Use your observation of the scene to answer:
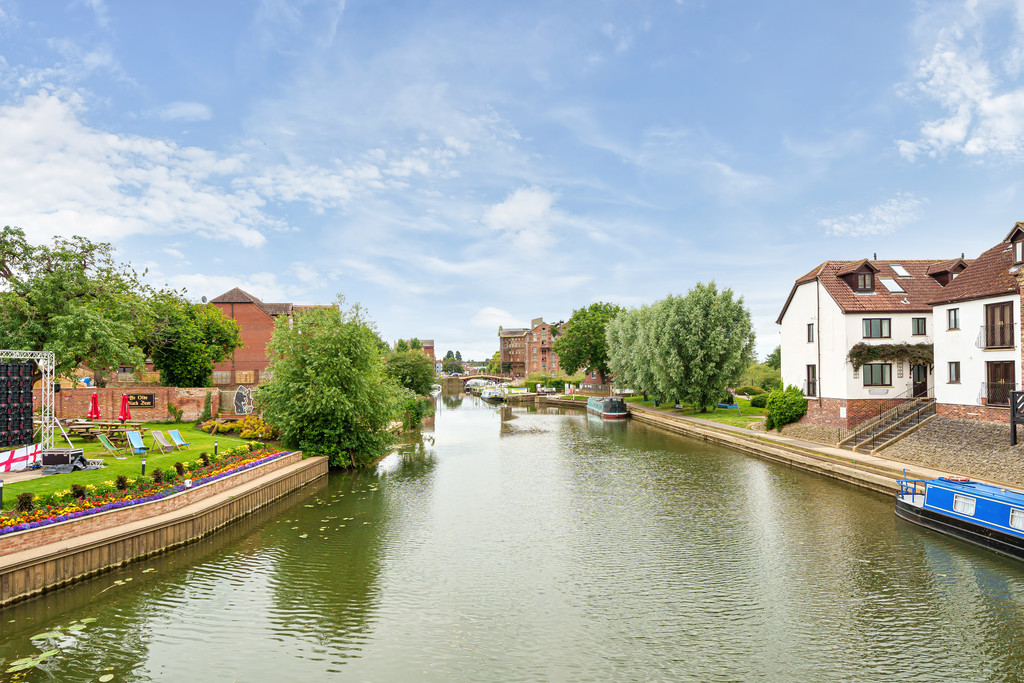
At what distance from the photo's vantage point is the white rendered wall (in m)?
26.4

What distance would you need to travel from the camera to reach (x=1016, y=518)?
1659 cm

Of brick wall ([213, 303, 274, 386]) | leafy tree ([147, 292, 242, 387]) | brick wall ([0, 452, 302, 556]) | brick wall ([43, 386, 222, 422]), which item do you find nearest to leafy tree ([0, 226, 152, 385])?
brick wall ([43, 386, 222, 422])

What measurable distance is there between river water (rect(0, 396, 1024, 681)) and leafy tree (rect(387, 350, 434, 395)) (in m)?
43.7

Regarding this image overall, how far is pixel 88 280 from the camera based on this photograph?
32000 mm

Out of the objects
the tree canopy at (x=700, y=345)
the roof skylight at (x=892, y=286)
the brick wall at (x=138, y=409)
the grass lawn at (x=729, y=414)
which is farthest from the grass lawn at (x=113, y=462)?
the roof skylight at (x=892, y=286)

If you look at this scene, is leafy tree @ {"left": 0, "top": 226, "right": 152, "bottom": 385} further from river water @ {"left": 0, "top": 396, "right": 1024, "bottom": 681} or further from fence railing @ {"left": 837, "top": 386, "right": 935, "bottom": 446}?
fence railing @ {"left": 837, "top": 386, "right": 935, "bottom": 446}

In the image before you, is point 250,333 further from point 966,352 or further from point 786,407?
point 966,352

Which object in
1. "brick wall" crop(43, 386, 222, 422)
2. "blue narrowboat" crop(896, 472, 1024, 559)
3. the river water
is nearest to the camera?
the river water

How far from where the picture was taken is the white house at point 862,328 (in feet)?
115

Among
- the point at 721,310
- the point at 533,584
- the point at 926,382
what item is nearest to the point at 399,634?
the point at 533,584

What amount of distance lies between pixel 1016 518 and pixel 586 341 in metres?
82.7

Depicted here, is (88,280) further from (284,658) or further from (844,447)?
(844,447)

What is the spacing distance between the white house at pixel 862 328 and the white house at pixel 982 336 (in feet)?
9.62

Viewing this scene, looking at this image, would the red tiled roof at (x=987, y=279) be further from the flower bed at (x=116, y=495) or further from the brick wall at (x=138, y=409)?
the brick wall at (x=138, y=409)
